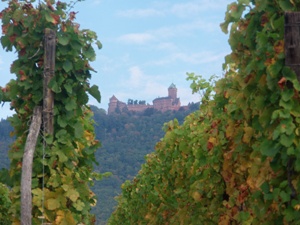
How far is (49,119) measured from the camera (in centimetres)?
770

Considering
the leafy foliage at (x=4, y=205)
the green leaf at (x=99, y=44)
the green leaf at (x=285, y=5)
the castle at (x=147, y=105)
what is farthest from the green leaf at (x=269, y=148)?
the castle at (x=147, y=105)

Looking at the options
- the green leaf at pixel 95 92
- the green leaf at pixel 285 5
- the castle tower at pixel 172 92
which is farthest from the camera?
the castle tower at pixel 172 92

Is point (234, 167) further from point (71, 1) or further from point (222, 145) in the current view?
point (71, 1)

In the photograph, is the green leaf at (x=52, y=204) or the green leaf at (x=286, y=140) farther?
the green leaf at (x=52, y=204)

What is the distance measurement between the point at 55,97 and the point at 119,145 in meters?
93.3

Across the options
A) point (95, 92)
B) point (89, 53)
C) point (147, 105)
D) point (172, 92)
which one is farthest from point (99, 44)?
point (172, 92)

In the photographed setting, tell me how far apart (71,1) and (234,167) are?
305cm

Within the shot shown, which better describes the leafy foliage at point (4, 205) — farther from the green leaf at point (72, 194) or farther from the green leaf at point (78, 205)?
the green leaf at point (72, 194)

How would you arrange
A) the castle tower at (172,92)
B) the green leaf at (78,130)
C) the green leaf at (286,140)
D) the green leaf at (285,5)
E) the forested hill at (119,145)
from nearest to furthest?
→ 1. the green leaf at (286,140)
2. the green leaf at (285,5)
3. the green leaf at (78,130)
4. the forested hill at (119,145)
5. the castle tower at (172,92)

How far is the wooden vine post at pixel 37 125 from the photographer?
7.01 metres

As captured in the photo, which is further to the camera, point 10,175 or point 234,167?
point 10,175

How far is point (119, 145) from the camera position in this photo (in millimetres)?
100938

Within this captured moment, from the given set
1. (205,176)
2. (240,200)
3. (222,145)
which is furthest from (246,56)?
(205,176)

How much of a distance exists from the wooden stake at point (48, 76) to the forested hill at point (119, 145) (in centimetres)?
6261
